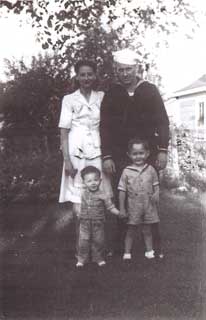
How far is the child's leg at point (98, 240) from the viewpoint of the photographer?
3037 millimetres

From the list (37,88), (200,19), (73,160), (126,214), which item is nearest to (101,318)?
(126,214)

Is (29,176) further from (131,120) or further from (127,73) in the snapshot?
(127,73)

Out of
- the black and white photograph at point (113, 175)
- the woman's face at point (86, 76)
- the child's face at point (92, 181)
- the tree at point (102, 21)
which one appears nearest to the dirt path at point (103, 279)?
the black and white photograph at point (113, 175)

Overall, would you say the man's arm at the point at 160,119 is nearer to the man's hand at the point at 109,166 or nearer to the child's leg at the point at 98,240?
the man's hand at the point at 109,166

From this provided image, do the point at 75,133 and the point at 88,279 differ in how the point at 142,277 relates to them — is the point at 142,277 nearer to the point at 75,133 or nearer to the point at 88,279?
the point at 88,279

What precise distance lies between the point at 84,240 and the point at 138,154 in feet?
2.33

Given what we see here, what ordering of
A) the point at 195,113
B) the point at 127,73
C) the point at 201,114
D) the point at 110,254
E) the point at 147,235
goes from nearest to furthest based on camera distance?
1. the point at 127,73
2. the point at 147,235
3. the point at 110,254
4. the point at 201,114
5. the point at 195,113

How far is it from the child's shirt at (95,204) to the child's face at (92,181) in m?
0.03

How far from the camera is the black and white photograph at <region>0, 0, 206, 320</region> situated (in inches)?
104

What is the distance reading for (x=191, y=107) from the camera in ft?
13.3

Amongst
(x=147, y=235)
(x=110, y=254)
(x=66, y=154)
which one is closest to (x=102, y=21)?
(x=66, y=154)

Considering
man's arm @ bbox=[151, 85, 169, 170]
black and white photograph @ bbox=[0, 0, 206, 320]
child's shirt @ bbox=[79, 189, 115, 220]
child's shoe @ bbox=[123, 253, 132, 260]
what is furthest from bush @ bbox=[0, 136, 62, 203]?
man's arm @ bbox=[151, 85, 169, 170]

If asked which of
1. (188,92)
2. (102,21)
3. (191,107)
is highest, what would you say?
(102,21)

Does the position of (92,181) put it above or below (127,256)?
above
